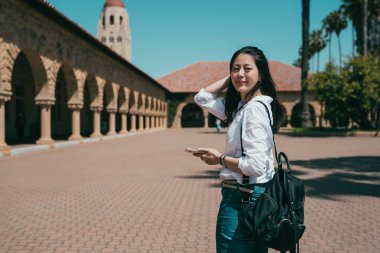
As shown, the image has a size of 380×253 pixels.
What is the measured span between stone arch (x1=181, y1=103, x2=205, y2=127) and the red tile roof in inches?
166

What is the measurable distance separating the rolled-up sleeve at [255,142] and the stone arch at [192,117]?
2079 inches

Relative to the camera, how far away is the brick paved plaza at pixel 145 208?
171 inches

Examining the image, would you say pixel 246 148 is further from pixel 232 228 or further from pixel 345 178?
pixel 345 178

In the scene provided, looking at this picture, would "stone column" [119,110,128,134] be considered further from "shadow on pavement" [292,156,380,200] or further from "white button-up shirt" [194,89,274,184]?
"white button-up shirt" [194,89,274,184]

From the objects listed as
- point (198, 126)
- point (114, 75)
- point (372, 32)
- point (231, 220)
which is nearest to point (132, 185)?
point (231, 220)

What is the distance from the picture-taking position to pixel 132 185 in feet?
26.5

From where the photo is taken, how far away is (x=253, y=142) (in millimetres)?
1952

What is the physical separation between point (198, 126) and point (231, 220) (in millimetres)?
53147

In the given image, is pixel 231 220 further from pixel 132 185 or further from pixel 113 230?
pixel 132 185

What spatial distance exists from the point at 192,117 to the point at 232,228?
176ft

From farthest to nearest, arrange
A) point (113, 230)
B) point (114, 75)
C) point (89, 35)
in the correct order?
point (114, 75) → point (89, 35) → point (113, 230)

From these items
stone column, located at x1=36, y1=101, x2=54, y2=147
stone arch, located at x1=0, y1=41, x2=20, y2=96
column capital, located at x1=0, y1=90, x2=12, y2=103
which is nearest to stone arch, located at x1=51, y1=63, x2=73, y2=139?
stone column, located at x1=36, y1=101, x2=54, y2=147

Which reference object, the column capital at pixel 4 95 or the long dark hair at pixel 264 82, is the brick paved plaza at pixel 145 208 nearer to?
the long dark hair at pixel 264 82

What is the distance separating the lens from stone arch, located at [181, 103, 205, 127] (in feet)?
181
